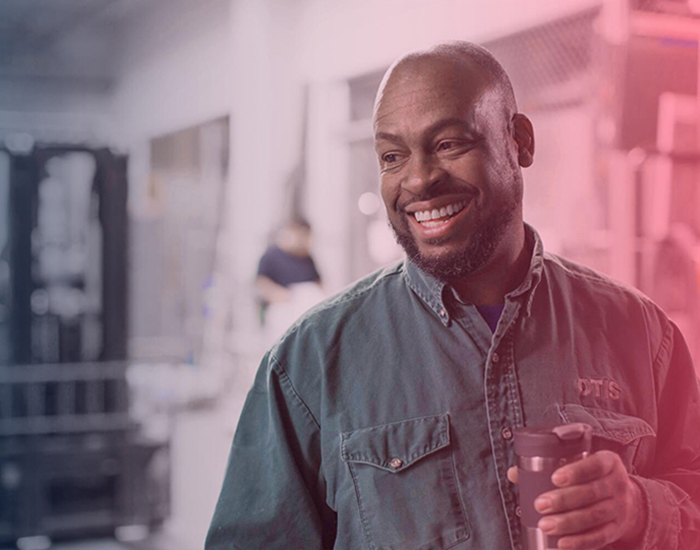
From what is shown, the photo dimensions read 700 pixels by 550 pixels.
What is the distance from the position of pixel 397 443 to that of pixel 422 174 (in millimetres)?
400

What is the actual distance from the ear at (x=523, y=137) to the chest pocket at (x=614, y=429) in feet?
1.32

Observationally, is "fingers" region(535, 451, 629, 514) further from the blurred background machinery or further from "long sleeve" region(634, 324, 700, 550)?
the blurred background machinery

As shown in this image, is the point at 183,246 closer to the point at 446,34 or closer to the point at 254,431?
the point at 446,34

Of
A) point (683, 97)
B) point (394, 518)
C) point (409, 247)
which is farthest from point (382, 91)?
point (683, 97)

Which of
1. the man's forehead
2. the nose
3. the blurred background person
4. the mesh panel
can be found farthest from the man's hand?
the blurred background person

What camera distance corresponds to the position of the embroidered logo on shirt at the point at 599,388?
3.73 feet

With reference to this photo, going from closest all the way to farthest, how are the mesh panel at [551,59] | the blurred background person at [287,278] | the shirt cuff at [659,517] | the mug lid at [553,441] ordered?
the mug lid at [553,441] → the shirt cuff at [659,517] → the mesh panel at [551,59] → the blurred background person at [287,278]

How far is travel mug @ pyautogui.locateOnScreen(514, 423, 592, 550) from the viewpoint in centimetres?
85

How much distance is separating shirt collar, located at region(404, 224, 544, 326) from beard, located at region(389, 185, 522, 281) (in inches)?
0.9

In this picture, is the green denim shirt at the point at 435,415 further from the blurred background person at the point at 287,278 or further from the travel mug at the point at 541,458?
the blurred background person at the point at 287,278

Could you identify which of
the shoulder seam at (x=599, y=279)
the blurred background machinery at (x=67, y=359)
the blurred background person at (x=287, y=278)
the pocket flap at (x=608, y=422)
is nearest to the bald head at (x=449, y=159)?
the shoulder seam at (x=599, y=279)

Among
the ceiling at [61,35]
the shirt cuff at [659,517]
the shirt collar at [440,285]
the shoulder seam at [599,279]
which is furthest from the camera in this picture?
the ceiling at [61,35]

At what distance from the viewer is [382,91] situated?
1.18 m

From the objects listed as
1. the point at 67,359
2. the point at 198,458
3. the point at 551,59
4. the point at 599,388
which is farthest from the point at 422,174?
the point at 198,458
